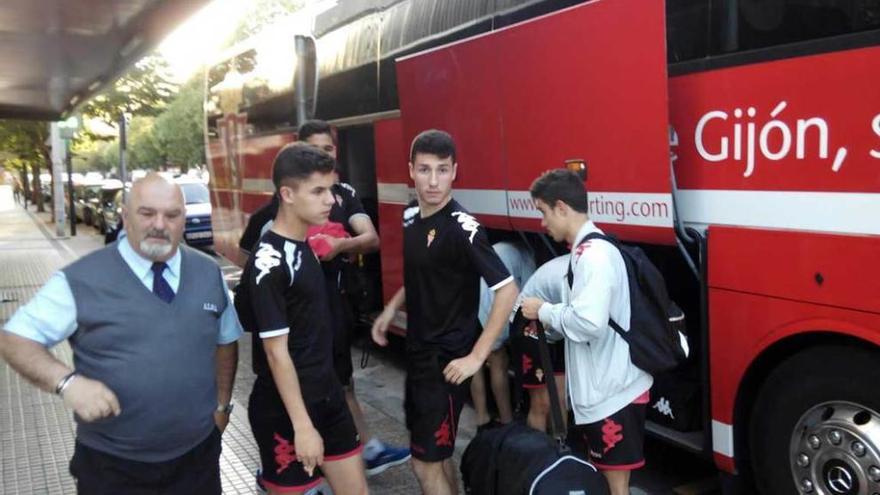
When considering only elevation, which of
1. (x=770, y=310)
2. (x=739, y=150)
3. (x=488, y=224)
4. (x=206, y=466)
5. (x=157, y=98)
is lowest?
(x=206, y=466)

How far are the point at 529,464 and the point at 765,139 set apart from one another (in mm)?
1731

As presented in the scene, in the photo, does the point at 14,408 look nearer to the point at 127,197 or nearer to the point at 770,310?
the point at 127,197

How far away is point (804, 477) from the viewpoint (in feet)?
11.3

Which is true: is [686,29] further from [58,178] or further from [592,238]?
[58,178]

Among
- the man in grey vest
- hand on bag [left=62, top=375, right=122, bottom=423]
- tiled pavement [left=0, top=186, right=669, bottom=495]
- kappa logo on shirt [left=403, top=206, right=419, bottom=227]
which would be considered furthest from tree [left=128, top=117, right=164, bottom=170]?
hand on bag [left=62, top=375, right=122, bottom=423]

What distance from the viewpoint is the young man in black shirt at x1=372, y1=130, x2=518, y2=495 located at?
3283 millimetres

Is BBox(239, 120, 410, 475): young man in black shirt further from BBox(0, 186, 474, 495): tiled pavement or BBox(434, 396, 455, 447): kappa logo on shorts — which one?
BBox(434, 396, 455, 447): kappa logo on shorts

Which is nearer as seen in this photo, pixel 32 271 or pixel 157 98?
pixel 32 271

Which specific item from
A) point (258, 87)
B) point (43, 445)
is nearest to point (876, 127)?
point (43, 445)

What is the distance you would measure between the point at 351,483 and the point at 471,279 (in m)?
0.98

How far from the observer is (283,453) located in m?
3.00

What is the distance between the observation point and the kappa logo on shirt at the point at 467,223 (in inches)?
127

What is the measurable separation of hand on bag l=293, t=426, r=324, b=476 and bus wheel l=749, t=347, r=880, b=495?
210cm

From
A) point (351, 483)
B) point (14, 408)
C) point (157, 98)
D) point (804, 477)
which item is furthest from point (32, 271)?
point (804, 477)
